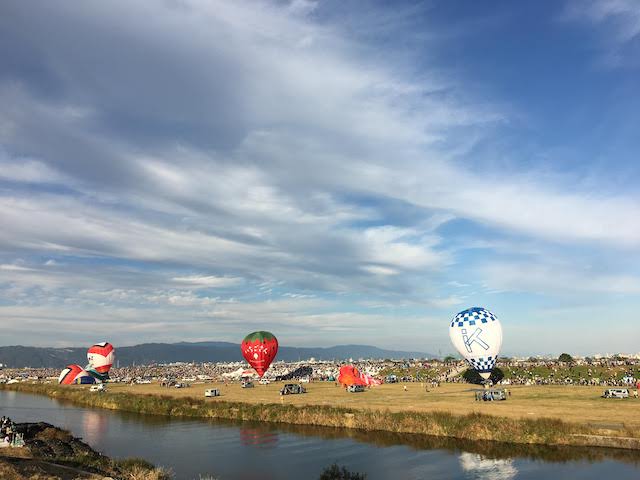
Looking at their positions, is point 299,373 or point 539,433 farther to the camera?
point 299,373

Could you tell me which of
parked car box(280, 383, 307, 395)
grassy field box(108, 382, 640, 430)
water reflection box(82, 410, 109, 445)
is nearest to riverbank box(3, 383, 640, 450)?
grassy field box(108, 382, 640, 430)

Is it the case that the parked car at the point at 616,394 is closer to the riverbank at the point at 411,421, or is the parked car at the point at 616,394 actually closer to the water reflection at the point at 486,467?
the riverbank at the point at 411,421

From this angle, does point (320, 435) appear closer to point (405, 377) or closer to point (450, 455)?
point (450, 455)

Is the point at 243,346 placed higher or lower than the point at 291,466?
higher

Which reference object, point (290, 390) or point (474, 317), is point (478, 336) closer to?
point (474, 317)

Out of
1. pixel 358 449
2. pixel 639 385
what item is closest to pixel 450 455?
pixel 358 449

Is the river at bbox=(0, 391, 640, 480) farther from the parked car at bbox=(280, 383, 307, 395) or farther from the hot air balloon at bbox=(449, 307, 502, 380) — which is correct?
the hot air balloon at bbox=(449, 307, 502, 380)
